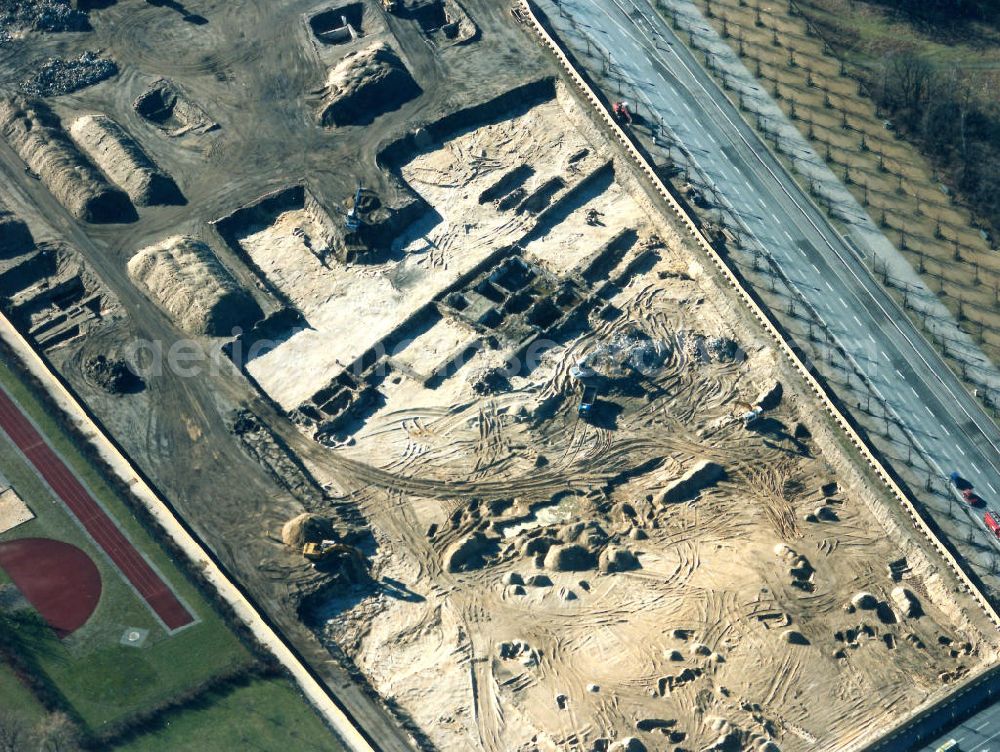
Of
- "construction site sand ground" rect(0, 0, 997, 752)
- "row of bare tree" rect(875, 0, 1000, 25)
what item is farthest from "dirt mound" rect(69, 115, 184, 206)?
"row of bare tree" rect(875, 0, 1000, 25)

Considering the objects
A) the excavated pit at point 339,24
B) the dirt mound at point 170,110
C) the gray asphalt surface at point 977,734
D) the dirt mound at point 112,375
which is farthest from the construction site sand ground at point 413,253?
the gray asphalt surface at point 977,734

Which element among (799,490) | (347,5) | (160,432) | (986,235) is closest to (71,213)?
(160,432)

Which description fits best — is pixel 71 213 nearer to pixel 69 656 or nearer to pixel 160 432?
pixel 160 432

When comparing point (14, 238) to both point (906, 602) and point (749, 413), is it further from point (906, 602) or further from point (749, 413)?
point (906, 602)

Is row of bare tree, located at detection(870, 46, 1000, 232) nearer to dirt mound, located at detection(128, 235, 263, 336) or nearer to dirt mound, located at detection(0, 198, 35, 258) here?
dirt mound, located at detection(128, 235, 263, 336)

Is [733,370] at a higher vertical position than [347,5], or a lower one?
lower

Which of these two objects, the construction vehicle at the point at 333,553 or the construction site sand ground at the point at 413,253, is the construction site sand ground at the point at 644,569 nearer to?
the construction vehicle at the point at 333,553
